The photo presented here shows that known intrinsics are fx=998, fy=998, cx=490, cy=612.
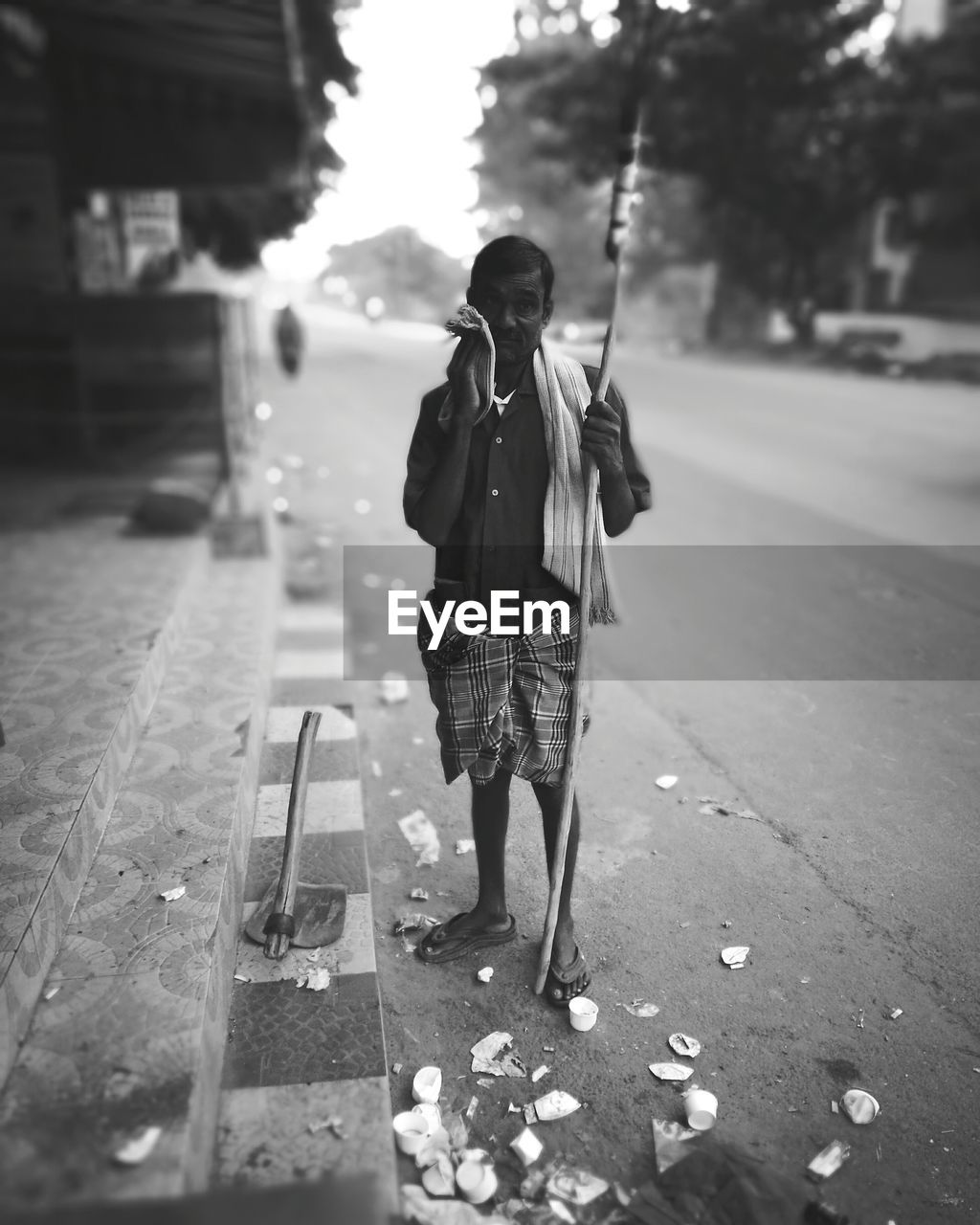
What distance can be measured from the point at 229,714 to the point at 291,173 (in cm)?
675

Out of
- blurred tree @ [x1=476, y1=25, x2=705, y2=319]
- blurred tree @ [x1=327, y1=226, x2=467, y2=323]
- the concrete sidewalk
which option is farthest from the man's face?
blurred tree @ [x1=327, y1=226, x2=467, y2=323]

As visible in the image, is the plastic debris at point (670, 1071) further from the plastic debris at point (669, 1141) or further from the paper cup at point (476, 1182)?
the paper cup at point (476, 1182)

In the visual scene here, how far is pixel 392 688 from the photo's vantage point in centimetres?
523

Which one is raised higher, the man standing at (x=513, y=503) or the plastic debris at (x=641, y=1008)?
the man standing at (x=513, y=503)

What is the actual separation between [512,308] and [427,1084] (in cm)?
198

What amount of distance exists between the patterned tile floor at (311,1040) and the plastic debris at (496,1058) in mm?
292

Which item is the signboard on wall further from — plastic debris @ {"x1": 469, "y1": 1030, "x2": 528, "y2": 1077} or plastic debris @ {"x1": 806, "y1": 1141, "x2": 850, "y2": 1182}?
plastic debris @ {"x1": 806, "y1": 1141, "x2": 850, "y2": 1182}

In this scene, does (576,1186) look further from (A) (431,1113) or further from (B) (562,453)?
(B) (562,453)

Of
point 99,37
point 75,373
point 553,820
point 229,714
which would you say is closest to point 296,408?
point 75,373

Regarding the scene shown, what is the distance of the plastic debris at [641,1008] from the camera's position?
2844 mm

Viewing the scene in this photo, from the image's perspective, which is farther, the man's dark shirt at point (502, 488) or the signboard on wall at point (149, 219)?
the signboard on wall at point (149, 219)

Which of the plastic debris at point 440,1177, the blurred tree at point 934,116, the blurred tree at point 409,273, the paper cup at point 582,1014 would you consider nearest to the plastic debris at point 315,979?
the plastic debris at point 440,1177

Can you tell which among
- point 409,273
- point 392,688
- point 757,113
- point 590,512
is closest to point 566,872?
point 590,512

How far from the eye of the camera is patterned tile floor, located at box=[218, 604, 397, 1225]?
7.18ft
